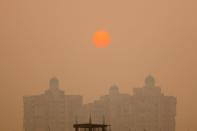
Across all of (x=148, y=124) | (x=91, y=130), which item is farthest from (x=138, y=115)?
(x=91, y=130)

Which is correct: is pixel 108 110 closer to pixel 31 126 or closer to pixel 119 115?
pixel 119 115

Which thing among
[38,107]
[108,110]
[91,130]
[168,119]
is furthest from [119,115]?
[91,130]

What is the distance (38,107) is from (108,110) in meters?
30.8

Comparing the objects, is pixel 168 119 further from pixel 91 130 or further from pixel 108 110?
pixel 91 130

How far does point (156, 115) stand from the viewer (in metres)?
198

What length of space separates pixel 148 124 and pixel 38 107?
48669mm

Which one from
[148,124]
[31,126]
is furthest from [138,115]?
[31,126]

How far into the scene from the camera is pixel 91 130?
5612cm

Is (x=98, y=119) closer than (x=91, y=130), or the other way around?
(x=91, y=130)

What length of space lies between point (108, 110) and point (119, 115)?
18.5ft

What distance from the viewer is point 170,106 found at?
653ft

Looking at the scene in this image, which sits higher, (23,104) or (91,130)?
(23,104)

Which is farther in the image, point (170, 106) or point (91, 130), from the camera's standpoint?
point (170, 106)

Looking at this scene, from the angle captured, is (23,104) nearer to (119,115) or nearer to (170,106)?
(119,115)
